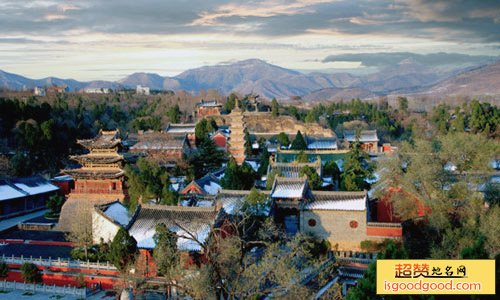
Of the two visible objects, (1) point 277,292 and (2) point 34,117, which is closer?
(1) point 277,292

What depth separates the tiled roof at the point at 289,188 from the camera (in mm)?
25734

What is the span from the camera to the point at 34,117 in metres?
52.4

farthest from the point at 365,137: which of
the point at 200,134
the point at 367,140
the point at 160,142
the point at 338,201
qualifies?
the point at 338,201

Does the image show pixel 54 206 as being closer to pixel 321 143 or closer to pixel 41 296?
pixel 41 296

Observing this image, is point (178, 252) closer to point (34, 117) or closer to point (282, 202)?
point (282, 202)

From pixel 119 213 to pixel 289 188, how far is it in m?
9.18

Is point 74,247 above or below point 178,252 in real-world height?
below

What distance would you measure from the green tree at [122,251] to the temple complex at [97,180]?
29.9ft

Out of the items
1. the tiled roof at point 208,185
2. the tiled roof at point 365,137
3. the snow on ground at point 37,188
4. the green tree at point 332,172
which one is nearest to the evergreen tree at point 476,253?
the tiled roof at point 208,185

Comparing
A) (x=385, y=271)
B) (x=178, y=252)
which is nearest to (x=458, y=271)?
(x=385, y=271)

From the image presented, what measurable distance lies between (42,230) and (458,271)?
2351 centimetres

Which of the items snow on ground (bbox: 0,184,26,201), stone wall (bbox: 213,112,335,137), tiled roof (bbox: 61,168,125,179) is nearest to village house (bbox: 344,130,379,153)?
stone wall (bbox: 213,112,335,137)

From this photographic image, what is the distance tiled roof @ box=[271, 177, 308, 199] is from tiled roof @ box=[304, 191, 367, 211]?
0.85 meters

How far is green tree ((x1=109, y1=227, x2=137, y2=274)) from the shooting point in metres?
19.4
